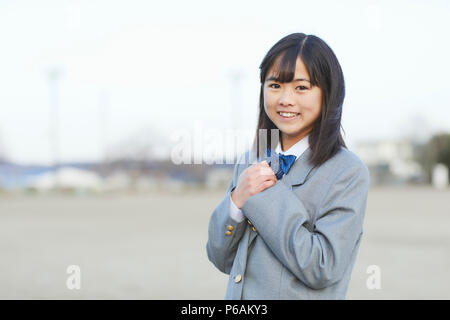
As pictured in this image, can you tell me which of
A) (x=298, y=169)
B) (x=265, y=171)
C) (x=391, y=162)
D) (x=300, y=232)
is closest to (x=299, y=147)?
(x=298, y=169)

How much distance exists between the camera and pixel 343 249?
1.50m

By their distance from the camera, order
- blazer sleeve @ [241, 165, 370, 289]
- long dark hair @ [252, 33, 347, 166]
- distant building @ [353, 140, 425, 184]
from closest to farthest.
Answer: blazer sleeve @ [241, 165, 370, 289], long dark hair @ [252, 33, 347, 166], distant building @ [353, 140, 425, 184]

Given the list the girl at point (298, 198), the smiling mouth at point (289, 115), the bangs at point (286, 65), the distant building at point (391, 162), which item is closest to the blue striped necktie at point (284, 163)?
the girl at point (298, 198)

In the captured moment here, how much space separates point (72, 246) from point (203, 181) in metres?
29.8

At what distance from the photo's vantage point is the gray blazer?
1.48 metres

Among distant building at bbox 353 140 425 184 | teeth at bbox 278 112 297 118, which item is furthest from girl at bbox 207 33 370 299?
distant building at bbox 353 140 425 184

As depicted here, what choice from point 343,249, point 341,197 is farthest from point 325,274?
point 341,197

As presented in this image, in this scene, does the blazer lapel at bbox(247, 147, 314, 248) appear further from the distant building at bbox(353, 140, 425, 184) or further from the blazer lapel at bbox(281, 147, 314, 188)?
the distant building at bbox(353, 140, 425, 184)

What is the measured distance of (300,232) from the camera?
1483 millimetres

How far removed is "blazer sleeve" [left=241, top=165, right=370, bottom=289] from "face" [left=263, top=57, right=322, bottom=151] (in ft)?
0.65

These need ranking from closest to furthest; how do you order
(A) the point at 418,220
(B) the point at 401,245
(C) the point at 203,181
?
(B) the point at 401,245, (A) the point at 418,220, (C) the point at 203,181

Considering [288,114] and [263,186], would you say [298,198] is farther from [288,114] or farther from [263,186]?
[288,114]

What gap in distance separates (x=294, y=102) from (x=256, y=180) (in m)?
0.27
